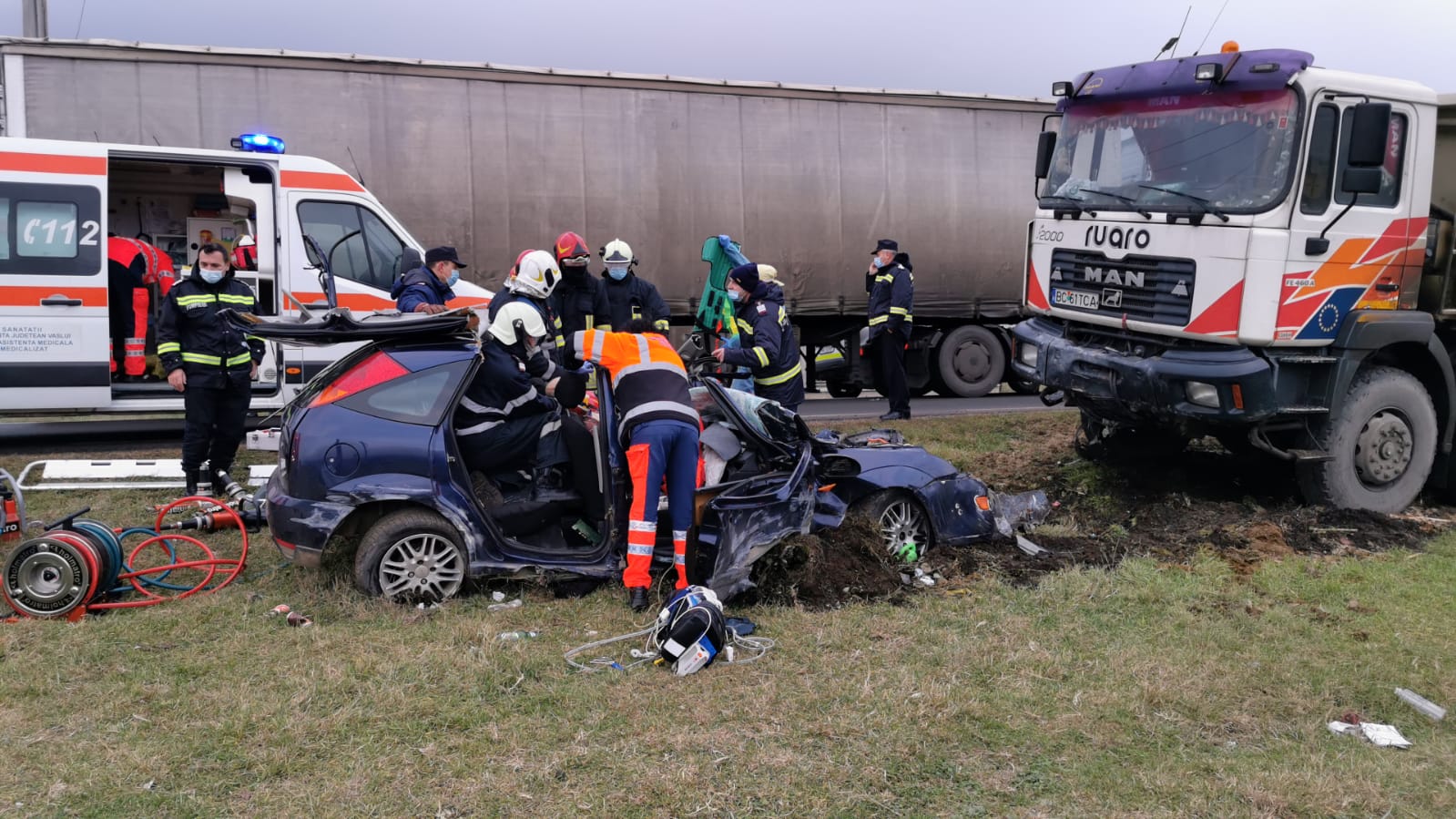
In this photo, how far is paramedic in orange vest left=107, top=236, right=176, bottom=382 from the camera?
8.62 m

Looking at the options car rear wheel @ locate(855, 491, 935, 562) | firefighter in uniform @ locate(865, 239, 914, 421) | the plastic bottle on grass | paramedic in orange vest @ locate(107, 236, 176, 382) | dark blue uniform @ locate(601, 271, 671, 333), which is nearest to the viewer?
the plastic bottle on grass

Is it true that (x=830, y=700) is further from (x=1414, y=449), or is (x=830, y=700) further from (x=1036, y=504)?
(x=1414, y=449)

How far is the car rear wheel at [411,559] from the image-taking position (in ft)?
16.5

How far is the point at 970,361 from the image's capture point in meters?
13.5

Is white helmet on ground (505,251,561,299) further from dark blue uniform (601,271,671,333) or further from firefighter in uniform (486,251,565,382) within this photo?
dark blue uniform (601,271,671,333)

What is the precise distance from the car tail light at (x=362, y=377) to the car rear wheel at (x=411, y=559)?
614 millimetres

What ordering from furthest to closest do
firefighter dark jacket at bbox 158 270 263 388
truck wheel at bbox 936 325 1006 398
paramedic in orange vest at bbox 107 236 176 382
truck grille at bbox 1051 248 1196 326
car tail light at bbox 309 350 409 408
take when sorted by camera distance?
truck wheel at bbox 936 325 1006 398
paramedic in orange vest at bbox 107 236 176 382
firefighter dark jacket at bbox 158 270 263 388
truck grille at bbox 1051 248 1196 326
car tail light at bbox 309 350 409 408

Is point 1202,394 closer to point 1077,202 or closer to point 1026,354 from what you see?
point 1026,354

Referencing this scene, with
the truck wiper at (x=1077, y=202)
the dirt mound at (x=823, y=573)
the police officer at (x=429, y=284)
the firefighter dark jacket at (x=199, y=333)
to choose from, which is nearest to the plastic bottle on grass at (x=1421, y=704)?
the dirt mound at (x=823, y=573)

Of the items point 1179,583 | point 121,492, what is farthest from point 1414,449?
point 121,492

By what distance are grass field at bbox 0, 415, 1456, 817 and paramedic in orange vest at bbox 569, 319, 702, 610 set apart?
348mm

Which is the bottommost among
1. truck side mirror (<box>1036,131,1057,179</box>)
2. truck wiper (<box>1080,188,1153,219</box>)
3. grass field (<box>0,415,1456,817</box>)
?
grass field (<box>0,415,1456,817</box>)

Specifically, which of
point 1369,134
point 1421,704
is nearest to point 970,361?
point 1369,134

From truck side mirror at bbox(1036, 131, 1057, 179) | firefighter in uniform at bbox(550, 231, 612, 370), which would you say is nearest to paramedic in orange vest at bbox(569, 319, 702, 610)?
firefighter in uniform at bbox(550, 231, 612, 370)
